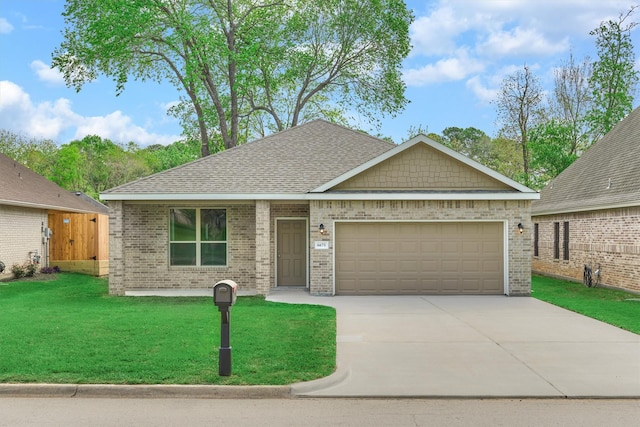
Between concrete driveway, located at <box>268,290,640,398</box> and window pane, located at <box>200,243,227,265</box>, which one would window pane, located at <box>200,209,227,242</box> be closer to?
window pane, located at <box>200,243,227,265</box>

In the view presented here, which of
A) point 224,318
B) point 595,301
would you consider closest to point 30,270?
point 224,318

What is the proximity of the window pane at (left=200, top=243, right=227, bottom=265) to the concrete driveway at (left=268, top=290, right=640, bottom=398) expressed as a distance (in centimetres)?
522

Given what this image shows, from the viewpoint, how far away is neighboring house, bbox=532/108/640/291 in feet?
59.4

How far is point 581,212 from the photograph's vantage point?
2145 cm

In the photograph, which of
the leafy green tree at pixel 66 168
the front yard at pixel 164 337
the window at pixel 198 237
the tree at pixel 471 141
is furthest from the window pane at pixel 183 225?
the tree at pixel 471 141

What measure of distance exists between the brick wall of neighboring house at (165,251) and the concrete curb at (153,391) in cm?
1108

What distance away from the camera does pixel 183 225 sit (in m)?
18.1

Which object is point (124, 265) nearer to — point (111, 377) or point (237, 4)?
point (111, 377)

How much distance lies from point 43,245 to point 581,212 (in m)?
20.4

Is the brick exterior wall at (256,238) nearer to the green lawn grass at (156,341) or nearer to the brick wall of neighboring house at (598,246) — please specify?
the green lawn grass at (156,341)

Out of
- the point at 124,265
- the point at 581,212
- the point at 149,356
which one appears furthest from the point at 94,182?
the point at 149,356

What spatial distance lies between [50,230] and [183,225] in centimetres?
815

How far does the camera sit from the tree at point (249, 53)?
102 feet

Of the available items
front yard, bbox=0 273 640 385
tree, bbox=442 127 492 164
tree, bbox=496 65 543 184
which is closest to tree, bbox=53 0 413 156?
tree, bbox=496 65 543 184
